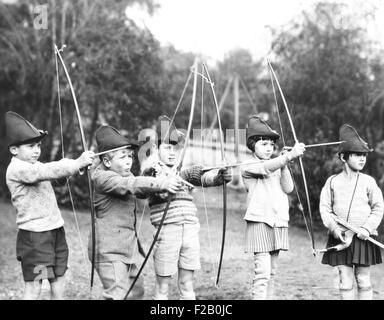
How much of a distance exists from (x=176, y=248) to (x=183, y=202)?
16.6 inches

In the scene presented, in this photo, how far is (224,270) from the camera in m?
8.73

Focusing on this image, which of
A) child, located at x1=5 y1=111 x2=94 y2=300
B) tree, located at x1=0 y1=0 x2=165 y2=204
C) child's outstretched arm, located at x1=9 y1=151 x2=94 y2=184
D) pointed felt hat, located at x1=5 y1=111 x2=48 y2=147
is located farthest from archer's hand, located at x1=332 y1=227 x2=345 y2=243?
tree, located at x1=0 y1=0 x2=165 y2=204

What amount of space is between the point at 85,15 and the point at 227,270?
7071mm

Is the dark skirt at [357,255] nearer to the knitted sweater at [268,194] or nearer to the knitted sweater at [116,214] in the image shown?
the knitted sweater at [268,194]

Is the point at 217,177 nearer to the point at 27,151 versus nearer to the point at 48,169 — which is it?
the point at 48,169

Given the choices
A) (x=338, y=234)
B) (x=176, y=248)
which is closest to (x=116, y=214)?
(x=176, y=248)

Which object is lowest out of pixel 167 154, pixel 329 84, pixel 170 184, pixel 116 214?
pixel 116 214

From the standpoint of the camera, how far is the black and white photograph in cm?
516

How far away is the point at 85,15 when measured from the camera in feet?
43.0

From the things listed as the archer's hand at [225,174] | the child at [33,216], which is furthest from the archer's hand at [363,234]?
the child at [33,216]

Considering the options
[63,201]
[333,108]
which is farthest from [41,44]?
[333,108]

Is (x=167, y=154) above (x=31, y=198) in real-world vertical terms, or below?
above

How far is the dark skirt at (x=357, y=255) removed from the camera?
5320mm

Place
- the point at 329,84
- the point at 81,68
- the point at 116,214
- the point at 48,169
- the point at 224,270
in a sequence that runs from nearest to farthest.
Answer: the point at 48,169, the point at 116,214, the point at 224,270, the point at 329,84, the point at 81,68
